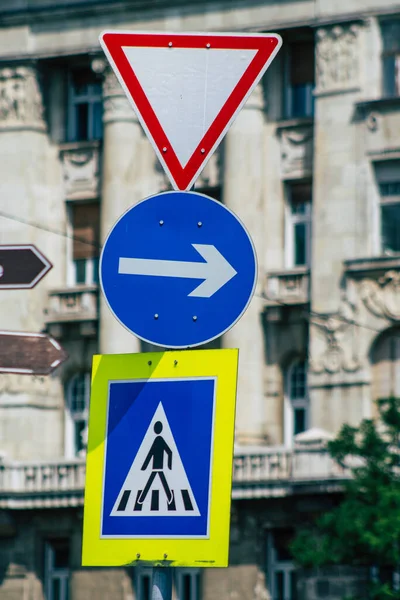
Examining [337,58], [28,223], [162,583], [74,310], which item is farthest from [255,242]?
[162,583]

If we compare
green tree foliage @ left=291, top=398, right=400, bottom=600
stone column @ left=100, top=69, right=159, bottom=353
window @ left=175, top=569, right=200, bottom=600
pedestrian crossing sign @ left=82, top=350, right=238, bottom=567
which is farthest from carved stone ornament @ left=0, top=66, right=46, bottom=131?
pedestrian crossing sign @ left=82, top=350, right=238, bottom=567

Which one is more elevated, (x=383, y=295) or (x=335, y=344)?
(x=383, y=295)

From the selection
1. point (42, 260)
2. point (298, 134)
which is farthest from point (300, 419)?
point (42, 260)

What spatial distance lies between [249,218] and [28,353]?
103ft

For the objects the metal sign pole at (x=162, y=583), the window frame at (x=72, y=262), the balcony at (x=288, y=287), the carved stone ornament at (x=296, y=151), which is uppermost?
the carved stone ornament at (x=296, y=151)

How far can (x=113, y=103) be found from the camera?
41.6 meters

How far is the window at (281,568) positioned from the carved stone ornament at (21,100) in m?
11.1

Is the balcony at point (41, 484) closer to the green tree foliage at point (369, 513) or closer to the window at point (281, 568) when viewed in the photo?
the window at point (281, 568)

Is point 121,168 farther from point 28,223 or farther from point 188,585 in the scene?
point 188,585

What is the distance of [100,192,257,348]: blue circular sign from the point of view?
6316mm

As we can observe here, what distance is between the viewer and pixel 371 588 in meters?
32.2

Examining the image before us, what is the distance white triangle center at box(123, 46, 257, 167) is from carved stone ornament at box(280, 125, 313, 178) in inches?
1299

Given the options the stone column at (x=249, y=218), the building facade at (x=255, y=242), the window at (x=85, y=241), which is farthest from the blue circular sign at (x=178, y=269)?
the window at (x=85, y=241)

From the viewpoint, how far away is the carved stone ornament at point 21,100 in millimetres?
42438
